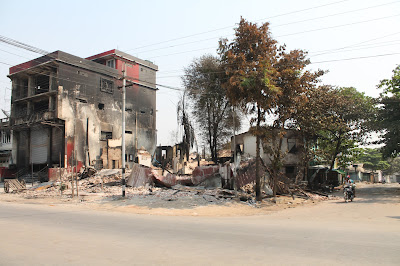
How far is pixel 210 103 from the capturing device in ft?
125

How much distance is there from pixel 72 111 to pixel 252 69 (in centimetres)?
2805

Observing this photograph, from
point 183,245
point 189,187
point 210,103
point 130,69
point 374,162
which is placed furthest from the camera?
point 374,162

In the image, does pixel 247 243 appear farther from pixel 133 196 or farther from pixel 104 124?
pixel 104 124

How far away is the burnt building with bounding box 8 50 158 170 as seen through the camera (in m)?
38.0

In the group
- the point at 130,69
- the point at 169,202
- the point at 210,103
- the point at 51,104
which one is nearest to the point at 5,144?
the point at 51,104

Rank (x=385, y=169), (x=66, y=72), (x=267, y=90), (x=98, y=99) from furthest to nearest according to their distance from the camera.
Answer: (x=385, y=169) < (x=98, y=99) < (x=66, y=72) < (x=267, y=90)

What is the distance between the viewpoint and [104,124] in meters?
42.9

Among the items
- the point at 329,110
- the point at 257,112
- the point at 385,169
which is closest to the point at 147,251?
the point at 257,112

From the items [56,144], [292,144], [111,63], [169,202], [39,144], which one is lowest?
[169,202]

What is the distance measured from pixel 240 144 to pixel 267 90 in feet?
56.8

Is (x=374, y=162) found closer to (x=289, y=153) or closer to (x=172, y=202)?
(x=289, y=153)

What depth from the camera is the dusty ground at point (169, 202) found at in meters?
16.9

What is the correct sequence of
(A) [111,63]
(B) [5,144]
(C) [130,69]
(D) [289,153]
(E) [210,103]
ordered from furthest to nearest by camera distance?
(B) [5,144] < (C) [130,69] < (A) [111,63] < (E) [210,103] < (D) [289,153]

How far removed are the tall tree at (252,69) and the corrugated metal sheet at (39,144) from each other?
3018cm
